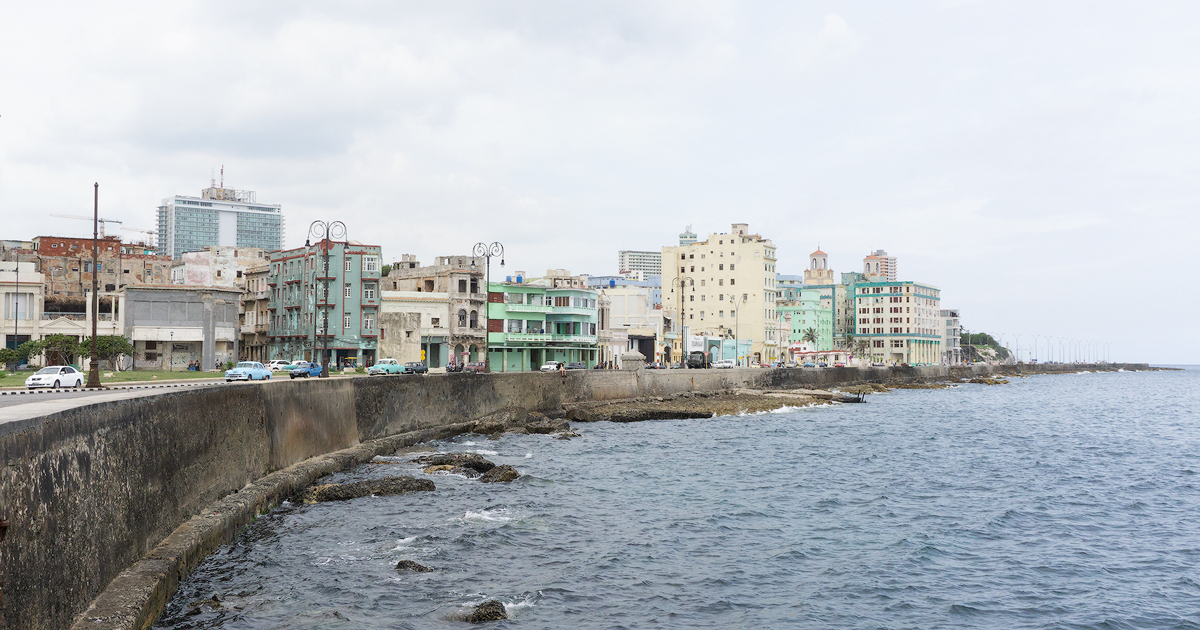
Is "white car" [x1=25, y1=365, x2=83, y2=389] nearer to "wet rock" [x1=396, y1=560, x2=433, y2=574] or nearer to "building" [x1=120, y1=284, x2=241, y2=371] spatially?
"wet rock" [x1=396, y1=560, x2=433, y2=574]

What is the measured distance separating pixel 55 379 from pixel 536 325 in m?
55.4

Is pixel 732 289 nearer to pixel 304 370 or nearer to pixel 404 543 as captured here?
pixel 304 370

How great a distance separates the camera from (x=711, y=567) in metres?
17.7

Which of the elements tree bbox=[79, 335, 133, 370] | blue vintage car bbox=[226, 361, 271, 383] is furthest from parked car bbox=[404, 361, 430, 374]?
tree bbox=[79, 335, 133, 370]

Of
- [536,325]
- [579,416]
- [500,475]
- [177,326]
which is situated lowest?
[500,475]

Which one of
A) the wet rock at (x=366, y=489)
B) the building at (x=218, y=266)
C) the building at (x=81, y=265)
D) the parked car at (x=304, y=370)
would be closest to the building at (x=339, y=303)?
the building at (x=218, y=266)

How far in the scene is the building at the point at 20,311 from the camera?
66.4 metres

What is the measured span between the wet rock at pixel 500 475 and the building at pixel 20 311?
55393 mm

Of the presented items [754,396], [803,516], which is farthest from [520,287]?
[803,516]

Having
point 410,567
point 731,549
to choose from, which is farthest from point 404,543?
point 731,549

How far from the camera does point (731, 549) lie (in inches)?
765

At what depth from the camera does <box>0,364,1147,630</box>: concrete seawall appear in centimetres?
892

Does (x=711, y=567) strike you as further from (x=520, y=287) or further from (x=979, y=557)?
(x=520, y=287)

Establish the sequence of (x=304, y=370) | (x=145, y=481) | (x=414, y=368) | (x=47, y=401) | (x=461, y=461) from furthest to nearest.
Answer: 1. (x=414, y=368)
2. (x=304, y=370)
3. (x=461, y=461)
4. (x=47, y=401)
5. (x=145, y=481)
